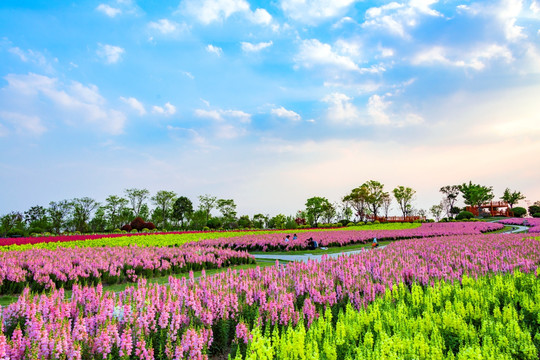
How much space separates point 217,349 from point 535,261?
11.0 m

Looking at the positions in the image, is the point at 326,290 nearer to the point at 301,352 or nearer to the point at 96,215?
the point at 301,352

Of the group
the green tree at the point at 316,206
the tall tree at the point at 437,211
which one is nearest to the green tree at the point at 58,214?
the green tree at the point at 316,206

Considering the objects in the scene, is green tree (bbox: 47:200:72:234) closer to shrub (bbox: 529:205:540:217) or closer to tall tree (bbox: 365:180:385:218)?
tall tree (bbox: 365:180:385:218)

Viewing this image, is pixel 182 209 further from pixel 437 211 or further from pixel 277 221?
pixel 437 211

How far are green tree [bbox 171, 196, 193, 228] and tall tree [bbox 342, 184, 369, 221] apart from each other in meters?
35.4

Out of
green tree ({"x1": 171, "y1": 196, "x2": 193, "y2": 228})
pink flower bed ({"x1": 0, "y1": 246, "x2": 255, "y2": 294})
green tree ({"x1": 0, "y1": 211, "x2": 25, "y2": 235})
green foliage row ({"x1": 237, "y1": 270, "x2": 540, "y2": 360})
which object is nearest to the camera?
green foliage row ({"x1": 237, "y1": 270, "x2": 540, "y2": 360})

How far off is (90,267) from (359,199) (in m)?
69.9

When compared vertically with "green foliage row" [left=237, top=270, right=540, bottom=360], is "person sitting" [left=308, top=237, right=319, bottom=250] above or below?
below

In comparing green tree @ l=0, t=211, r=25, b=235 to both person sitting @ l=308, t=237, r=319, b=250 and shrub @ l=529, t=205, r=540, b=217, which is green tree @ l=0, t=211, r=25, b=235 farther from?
shrub @ l=529, t=205, r=540, b=217

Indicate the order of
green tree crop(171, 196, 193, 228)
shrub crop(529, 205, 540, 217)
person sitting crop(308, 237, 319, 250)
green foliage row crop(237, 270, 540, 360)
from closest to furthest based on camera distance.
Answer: green foliage row crop(237, 270, 540, 360), person sitting crop(308, 237, 319, 250), green tree crop(171, 196, 193, 228), shrub crop(529, 205, 540, 217)

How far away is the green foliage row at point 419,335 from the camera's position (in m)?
3.50

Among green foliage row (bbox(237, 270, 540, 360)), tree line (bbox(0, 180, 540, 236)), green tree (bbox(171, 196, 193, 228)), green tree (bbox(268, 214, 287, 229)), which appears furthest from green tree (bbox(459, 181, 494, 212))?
green foliage row (bbox(237, 270, 540, 360))

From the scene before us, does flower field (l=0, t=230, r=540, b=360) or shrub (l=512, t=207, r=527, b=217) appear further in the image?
shrub (l=512, t=207, r=527, b=217)

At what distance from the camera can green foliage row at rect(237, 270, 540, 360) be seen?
3.50 metres
